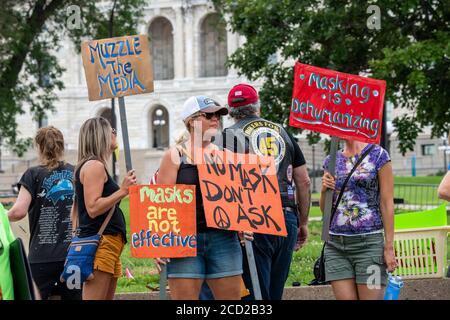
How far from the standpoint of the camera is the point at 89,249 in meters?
6.62

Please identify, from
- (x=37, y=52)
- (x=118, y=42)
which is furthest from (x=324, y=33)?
(x=118, y=42)

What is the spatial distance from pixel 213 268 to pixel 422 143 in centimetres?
5938

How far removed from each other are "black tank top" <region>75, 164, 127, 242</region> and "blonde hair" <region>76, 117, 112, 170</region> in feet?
0.37

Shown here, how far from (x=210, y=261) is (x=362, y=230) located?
1.12m

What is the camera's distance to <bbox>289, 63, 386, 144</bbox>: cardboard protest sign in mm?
6980

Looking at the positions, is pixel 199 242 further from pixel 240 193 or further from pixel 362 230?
pixel 362 230

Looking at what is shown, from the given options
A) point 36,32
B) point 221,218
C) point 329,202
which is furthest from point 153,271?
point 36,32

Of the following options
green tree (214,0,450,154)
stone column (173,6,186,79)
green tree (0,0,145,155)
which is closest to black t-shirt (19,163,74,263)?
green tree (214,0,450,154)

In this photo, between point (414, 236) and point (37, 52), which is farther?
point (37, 52)

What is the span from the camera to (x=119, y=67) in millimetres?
7230

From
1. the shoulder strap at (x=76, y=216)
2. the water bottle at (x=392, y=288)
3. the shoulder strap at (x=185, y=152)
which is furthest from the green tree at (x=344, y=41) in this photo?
the shoulder strap at (x=185, y=152)

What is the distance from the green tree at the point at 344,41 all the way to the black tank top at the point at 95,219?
11984mm
